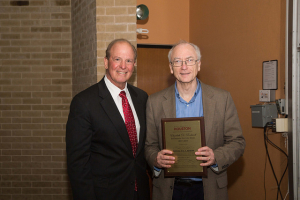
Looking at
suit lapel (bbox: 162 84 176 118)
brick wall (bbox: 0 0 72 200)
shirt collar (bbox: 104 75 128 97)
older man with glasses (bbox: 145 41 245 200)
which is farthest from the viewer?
brick wall (bbox: 0 0 72 200)

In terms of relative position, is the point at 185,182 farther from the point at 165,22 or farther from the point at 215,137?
the point at 165,22

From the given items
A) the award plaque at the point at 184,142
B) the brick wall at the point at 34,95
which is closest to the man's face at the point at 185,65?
the award plaque at the point at 184,142

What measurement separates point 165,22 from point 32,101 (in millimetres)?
2674

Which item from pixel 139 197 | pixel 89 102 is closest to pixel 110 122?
pixel 89 102

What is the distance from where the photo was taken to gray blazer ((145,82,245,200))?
6.56 ft

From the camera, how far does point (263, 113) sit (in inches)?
123

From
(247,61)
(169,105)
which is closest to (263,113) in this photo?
(247,61)

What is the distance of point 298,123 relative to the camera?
2682mm

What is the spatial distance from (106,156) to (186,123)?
0.65 m

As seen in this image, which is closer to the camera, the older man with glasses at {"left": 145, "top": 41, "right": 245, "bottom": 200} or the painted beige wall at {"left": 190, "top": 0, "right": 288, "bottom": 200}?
the older man with glasses at {"left": 145, "top": 41, "right": 245, "bottom": 200}

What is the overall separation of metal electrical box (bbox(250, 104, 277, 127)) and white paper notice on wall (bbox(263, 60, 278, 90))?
8.6 inches

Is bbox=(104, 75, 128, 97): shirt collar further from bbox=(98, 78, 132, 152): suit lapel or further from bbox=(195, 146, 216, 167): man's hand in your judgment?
bbox=(195, 146, 216, 167): man's hand

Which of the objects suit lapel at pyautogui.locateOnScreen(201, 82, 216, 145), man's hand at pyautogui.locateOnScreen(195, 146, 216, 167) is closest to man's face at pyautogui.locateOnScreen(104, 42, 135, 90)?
suit lapel at pyautogui.locateOnScreen(201, 82, 216, 145)

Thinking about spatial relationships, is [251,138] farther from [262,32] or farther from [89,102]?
[89,102]
